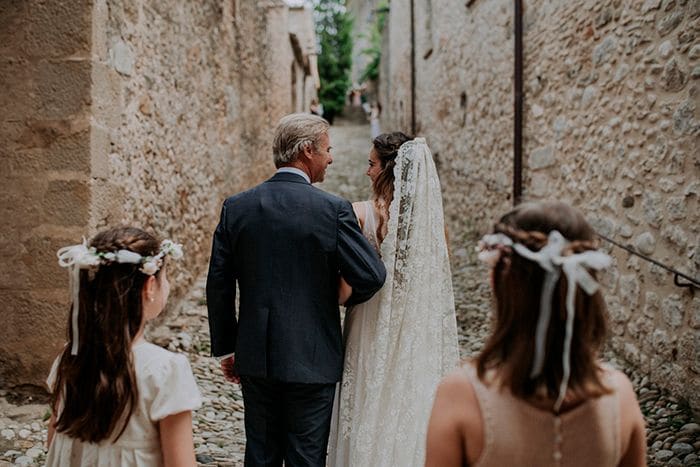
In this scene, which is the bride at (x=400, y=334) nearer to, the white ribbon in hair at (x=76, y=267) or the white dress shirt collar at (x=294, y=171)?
the white dress shirt collar at (x=294, y=171)

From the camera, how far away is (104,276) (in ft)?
5.52

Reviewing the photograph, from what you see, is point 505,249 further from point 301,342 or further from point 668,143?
point 668,143

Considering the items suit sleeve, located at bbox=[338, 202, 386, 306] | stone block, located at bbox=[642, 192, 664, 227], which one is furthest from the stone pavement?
suit sleeve, located at bbox=[338, 202, 386, 306]

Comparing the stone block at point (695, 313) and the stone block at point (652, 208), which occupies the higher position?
the stone block at point (652, 208)

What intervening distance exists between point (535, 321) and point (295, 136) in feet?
4.77

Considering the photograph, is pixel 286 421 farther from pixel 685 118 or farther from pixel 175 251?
pixel 685 118

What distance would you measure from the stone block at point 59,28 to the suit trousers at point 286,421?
240 cm

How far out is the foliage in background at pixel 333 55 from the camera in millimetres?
26266

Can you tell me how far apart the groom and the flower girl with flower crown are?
694 millimetres

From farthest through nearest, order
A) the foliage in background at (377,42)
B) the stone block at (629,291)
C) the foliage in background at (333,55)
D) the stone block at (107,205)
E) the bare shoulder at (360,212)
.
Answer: the foliage in background at (333,55) < the foliage in background at (377,42) < the stone block at (629,291) < the stone block at (107,205) < the bare shoulder at (360,212)

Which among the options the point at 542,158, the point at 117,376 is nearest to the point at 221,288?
the point at 117,376

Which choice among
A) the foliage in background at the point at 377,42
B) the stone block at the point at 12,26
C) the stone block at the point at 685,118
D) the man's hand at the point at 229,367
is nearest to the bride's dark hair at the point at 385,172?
the man's hand at the point at 229,367

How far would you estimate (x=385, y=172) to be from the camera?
285 centimetres

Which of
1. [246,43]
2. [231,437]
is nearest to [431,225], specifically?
[231,437]
